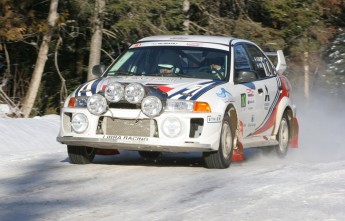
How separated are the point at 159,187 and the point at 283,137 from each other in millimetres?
4433

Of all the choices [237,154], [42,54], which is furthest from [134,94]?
[42,54]

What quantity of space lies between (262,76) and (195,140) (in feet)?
8.44

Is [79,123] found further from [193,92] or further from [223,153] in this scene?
[223,153]

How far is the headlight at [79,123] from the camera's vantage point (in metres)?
10.1

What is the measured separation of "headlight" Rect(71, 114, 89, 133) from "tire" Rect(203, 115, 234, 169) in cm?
135

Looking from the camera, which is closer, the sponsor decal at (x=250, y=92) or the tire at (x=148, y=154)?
the sponsor decal at (x=250, y=92)

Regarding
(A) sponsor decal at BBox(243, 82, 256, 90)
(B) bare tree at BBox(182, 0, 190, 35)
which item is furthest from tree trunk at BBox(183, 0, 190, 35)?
(A) sponsor decal at BBox(243, 82, 256, 90)

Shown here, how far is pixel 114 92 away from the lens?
9.92m

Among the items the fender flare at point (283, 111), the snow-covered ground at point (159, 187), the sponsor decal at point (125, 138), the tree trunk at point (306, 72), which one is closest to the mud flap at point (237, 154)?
the snow-covered ground at point (159, 187)

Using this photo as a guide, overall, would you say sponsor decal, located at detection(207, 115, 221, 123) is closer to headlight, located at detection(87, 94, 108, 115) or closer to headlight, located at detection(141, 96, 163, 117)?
headlight, located at detection(141, 96, 163, 117)

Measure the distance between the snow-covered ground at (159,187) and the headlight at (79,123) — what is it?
1.46ft

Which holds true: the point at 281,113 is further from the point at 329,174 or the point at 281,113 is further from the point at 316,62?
the point at 316,62

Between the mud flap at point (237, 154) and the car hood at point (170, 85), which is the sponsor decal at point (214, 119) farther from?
the mud flap at point (237, 154)

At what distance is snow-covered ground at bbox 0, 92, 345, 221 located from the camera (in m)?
7.31
